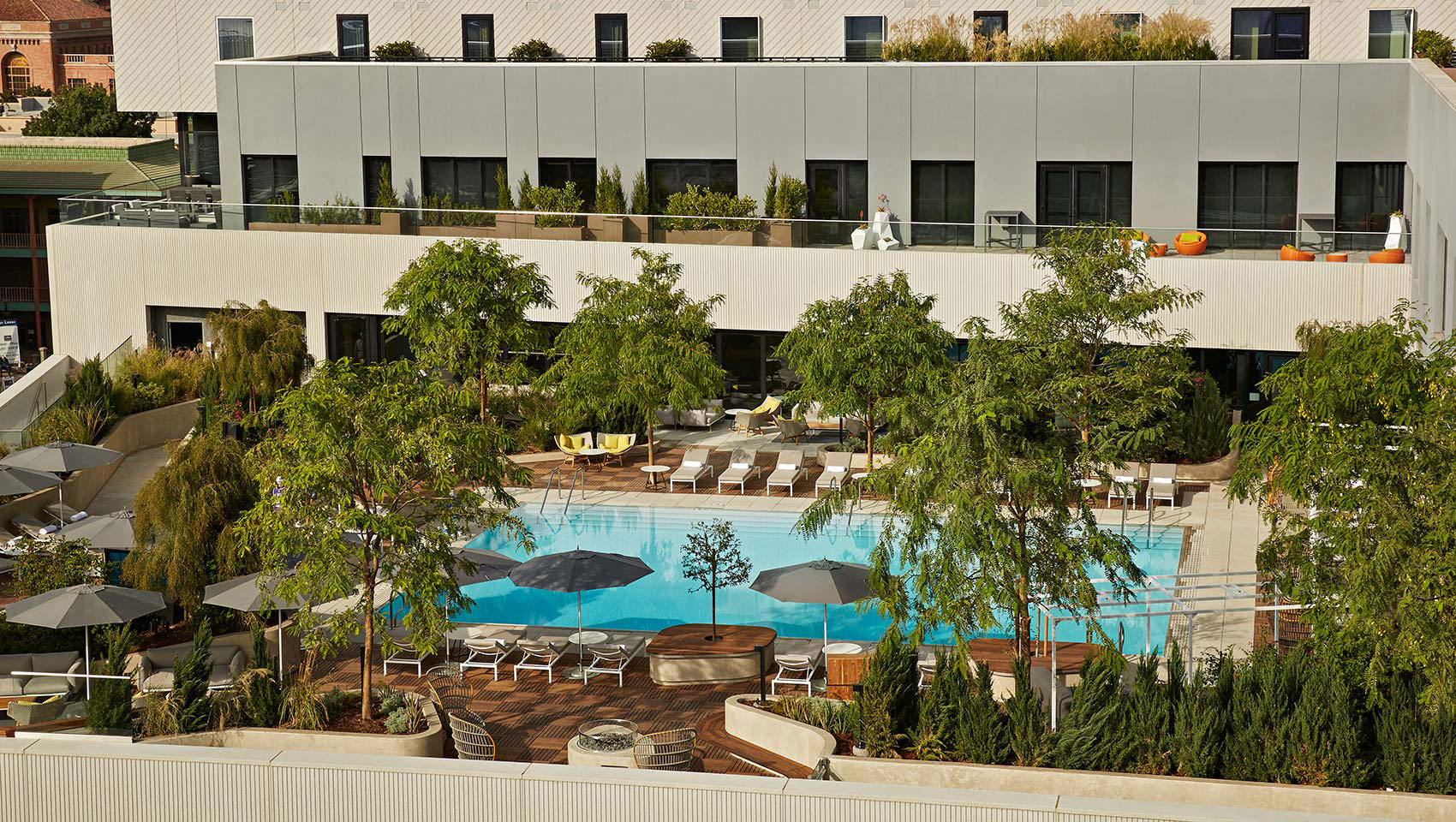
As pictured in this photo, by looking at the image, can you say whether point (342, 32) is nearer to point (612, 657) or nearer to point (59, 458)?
point (59, 458)

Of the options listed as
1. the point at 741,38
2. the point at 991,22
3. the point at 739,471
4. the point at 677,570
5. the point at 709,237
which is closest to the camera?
the point at 677,570

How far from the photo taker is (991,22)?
3450 centimetres

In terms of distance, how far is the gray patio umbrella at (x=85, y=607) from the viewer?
17016mm

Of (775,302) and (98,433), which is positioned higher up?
(775,302)

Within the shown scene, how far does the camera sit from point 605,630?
821 inches

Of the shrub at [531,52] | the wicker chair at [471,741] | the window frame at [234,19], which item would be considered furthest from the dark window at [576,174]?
the wicker chair at [471,741]

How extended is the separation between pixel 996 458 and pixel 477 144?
21.8m

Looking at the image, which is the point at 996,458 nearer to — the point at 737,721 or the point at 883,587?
the point at 883,587

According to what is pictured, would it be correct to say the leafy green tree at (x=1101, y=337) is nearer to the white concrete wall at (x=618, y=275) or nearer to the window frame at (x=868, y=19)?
the white concrete wall at (x=618, y=275)

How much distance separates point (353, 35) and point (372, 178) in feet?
16.4

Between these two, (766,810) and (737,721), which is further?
(737,721)

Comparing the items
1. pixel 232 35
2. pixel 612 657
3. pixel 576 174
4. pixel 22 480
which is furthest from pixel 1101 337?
pixel 232 35

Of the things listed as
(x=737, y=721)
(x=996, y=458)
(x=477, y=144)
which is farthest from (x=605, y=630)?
(x=477, y=144)

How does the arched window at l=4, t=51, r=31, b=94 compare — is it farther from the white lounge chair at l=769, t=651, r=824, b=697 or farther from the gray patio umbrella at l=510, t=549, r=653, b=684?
the white lounge chair at l=769, t=651, r=824, b=697
